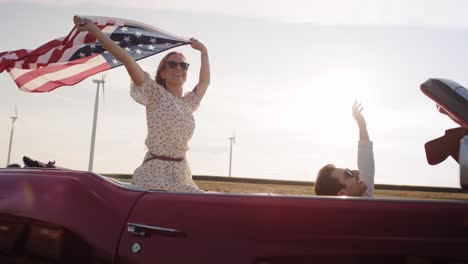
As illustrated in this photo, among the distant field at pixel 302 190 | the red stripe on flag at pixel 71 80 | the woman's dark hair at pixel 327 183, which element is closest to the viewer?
the woman's dark hair at pixel 327 183

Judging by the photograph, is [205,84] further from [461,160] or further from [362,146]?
[461,160]

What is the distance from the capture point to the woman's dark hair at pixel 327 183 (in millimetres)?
3648

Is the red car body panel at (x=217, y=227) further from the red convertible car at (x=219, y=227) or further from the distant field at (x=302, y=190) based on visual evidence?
the distant field at (x=302, y=190)

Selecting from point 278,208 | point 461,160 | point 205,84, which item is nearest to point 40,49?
point 205,84

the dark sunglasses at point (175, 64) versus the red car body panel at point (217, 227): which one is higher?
the dark sunglasses at point (175, 64)

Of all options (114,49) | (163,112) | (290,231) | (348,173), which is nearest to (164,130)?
(163,112)

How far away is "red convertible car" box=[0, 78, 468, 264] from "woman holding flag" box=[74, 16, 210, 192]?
0.96m

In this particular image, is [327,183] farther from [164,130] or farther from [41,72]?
[41,72]

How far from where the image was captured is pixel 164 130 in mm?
3693

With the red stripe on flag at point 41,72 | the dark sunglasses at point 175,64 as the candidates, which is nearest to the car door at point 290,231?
the dark sunglasses at point 175,64

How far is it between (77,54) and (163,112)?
110 inches

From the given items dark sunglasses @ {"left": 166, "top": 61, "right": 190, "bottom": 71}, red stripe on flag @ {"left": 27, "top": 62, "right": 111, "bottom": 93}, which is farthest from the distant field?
dark sunglasses @ {"left": 166, "top": 61, "right": 190, "bottom": 71}

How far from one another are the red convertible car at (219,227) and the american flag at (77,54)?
354 centimetres

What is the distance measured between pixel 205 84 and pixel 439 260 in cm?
307
